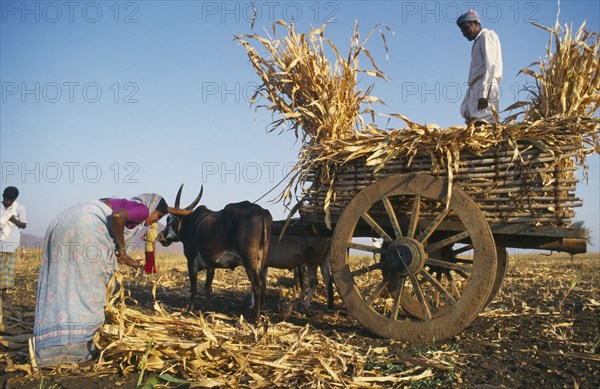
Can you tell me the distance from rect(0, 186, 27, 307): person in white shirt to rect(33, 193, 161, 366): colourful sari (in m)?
3.77

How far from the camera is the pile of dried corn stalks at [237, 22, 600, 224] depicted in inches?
173

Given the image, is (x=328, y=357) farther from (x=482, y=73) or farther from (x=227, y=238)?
(x=482, y=73)

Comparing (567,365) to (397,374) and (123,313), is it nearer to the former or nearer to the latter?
(397,374)

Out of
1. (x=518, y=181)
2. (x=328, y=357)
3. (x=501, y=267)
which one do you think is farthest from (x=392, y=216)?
(x=501, y=267)

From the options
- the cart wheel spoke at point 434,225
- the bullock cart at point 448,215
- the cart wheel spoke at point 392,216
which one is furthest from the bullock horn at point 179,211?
the cart wheel spoke at point 434,225

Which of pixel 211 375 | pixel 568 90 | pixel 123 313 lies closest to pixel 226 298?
pixel 123 313

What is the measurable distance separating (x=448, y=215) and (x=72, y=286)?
3.40 meters

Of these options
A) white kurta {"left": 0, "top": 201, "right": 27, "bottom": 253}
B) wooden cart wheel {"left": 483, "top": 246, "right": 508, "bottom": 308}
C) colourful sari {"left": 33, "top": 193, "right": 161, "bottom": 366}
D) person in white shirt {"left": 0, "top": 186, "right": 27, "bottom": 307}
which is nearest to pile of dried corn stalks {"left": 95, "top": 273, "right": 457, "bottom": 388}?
colourful sari {"left": 33, "top": 193, "right": 161, "bottom": 366}

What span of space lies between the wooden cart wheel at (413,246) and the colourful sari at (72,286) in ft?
7.18

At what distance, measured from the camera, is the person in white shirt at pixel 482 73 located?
5.31m

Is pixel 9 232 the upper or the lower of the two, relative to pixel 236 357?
upper

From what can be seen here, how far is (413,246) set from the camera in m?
4.68

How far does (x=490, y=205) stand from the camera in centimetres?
455

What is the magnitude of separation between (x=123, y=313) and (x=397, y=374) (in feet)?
7.71
